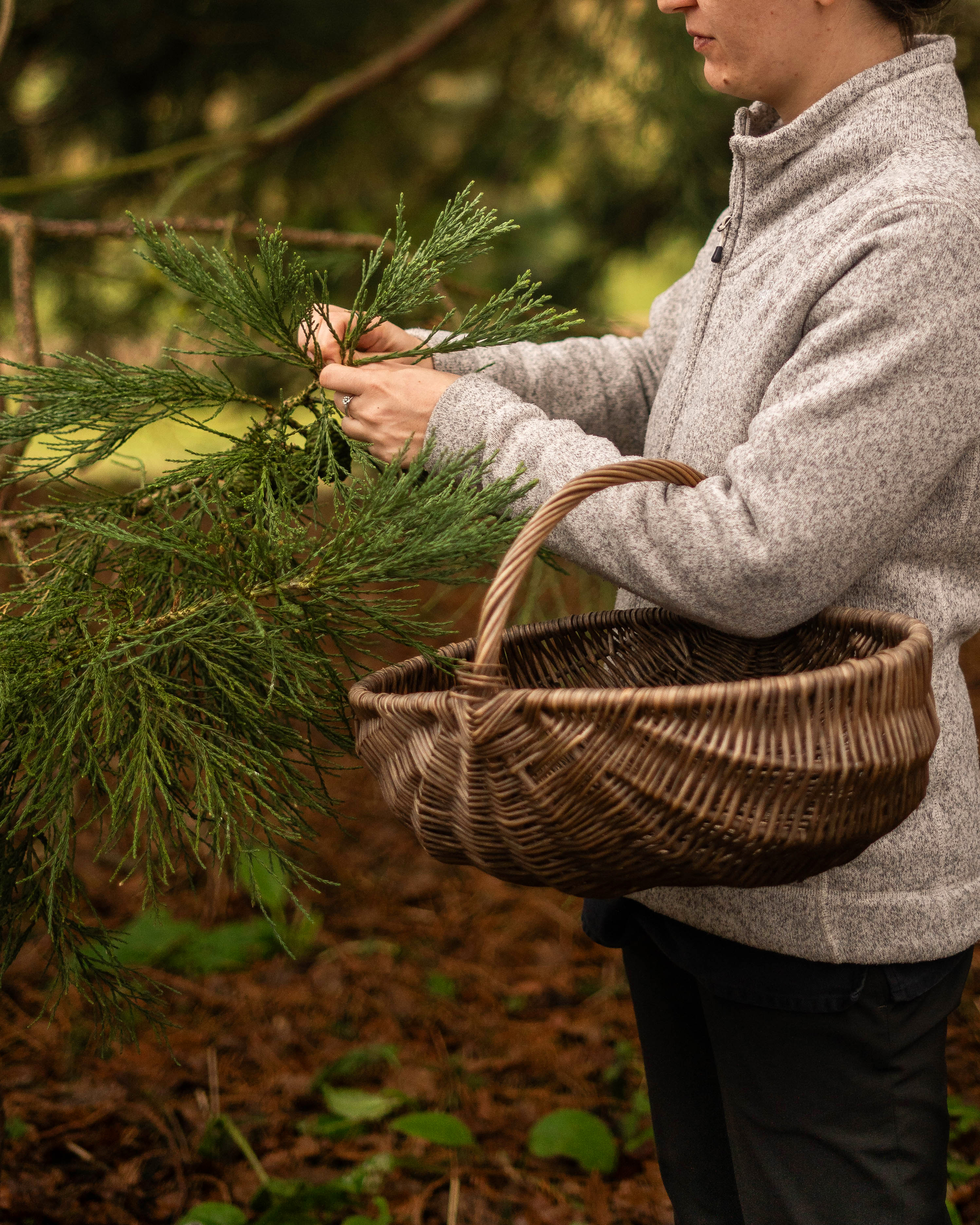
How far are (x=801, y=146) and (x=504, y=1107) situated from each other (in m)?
1.41

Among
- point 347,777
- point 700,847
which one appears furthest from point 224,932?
point 700,847

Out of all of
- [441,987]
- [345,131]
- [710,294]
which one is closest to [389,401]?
[710,294]

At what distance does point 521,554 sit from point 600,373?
48 cm

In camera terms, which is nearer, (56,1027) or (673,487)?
(673,487)

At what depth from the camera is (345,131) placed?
2.76 m

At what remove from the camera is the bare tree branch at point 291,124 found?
6.02 feet

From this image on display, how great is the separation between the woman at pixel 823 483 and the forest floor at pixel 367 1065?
523 millimetres

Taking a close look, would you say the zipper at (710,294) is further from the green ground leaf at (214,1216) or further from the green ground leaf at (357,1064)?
the green ground leaf at (357,1064)

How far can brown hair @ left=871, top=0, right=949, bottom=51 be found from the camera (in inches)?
31.7

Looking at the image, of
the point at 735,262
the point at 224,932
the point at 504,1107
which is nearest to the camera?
the point at 735,262

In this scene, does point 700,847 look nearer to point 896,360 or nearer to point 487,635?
point 487,635

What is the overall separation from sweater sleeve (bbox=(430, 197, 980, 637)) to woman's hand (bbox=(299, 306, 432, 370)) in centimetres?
26

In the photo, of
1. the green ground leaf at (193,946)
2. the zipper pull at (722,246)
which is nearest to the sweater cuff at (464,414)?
the zipper pull at (722,246)

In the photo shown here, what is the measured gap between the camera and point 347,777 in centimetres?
257
